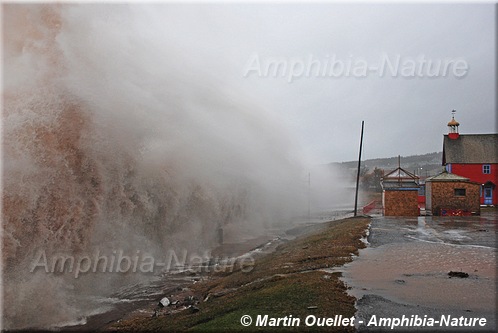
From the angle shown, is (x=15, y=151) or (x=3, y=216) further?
(x=15, y=151)

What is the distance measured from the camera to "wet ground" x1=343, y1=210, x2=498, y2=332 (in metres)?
9.77

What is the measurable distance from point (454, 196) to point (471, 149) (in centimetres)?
1799

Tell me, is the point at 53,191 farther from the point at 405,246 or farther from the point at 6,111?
the point at 405,246

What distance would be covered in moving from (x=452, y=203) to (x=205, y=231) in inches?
898

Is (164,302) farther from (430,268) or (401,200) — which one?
(401,200)

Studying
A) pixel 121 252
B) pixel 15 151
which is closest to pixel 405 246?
pixel 121 252

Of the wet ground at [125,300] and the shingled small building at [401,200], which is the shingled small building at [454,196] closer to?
the shingled small building at [401,200]

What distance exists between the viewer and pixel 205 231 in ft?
108

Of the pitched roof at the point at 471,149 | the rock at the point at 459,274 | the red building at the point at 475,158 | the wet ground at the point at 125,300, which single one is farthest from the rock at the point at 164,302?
the pitched roof at the point at 471,149

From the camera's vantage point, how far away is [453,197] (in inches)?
1353

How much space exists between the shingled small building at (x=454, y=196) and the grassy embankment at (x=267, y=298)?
20.9m

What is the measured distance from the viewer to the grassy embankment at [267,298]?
9.99 metres

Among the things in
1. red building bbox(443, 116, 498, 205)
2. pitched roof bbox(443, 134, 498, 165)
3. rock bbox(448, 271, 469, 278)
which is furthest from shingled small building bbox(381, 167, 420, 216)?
rock bbox(448, 271, 469, 278)

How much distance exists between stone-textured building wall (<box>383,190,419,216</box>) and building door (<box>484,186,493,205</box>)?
1572 centimetres
